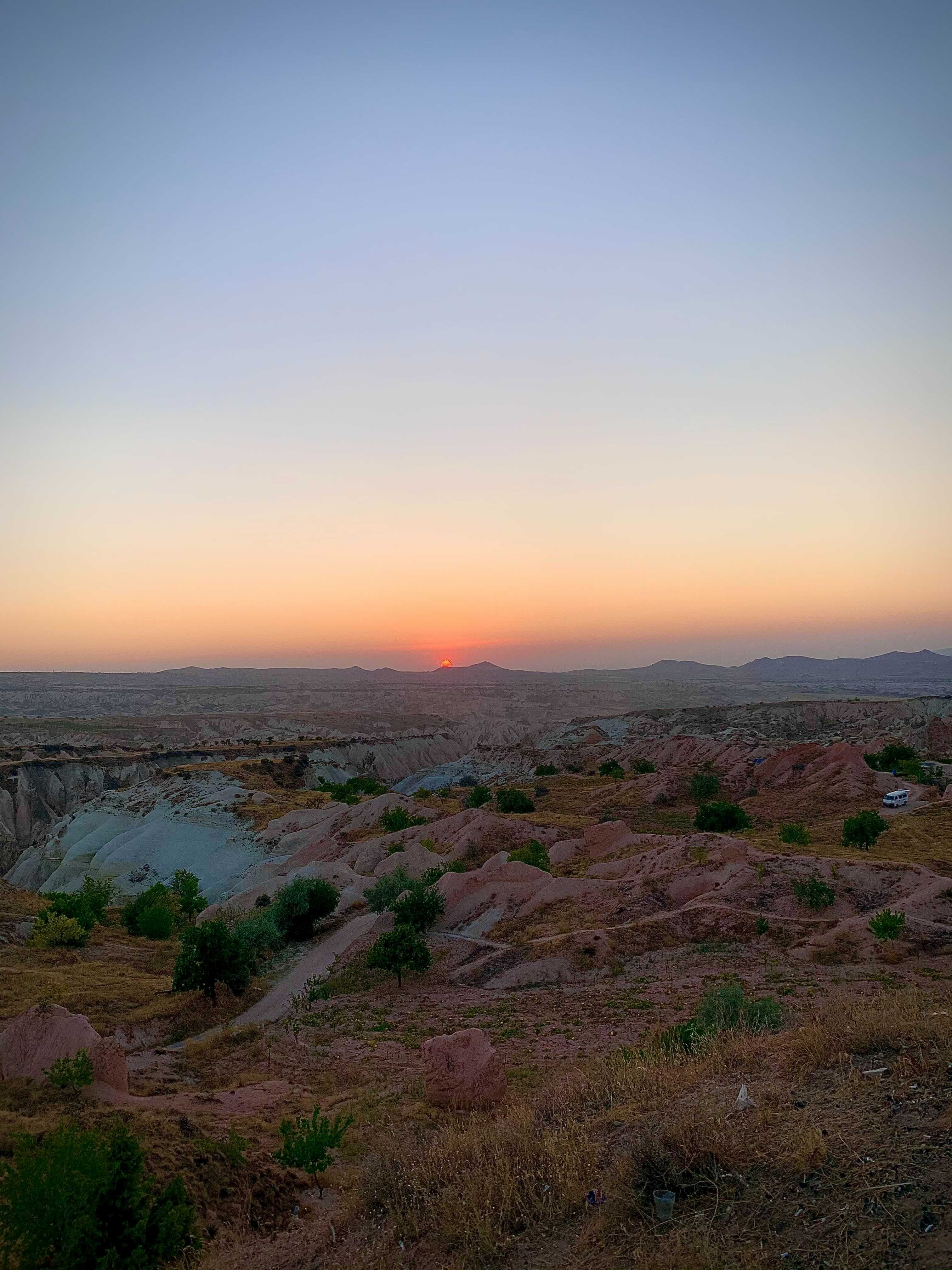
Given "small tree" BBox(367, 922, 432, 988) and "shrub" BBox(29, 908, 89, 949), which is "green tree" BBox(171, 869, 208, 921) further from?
"small tree" BBox(367, 922, 432, 988)

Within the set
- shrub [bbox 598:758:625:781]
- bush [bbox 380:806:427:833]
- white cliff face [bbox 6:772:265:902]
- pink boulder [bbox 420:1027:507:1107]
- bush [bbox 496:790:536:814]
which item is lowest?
white cliff face [bbox 6:772:265:902]

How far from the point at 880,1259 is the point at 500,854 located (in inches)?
972

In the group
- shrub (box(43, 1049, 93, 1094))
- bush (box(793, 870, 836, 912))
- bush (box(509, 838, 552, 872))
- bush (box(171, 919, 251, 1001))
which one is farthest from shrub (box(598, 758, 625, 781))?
shrub (box(43, 1049, 93, 1094))

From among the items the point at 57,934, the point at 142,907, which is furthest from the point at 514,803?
the point at 57,934

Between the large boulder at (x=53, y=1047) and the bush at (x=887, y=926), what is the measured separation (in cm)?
1704

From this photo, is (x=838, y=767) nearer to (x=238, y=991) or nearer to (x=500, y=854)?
(x=500, y=854)

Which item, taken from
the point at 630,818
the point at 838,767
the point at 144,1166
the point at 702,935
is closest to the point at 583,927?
the point at 702,935

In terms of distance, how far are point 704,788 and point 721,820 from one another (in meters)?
11.6

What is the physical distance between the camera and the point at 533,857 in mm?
31578

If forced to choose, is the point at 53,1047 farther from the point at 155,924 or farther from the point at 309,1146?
the point at 155,924

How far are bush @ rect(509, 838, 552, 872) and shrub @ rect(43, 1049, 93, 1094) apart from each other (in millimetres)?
20452

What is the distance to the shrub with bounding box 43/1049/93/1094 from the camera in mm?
10875

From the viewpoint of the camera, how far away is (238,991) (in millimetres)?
21500

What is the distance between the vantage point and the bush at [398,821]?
41.6m
